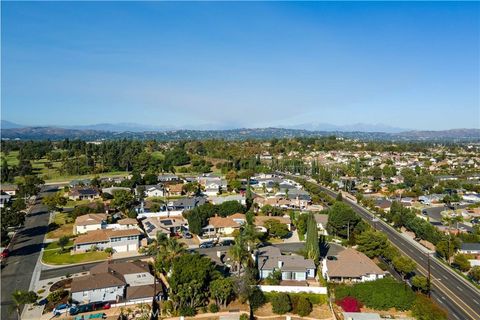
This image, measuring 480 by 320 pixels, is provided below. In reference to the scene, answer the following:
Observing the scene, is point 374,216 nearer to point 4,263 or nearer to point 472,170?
point 4,263

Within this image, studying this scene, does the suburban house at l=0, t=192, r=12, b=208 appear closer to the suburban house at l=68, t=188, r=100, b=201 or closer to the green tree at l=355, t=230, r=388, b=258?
the suburban house at l=68, t=188, r=100, b=201

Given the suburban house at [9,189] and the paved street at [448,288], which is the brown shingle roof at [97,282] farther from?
the suburban house at [9,189]

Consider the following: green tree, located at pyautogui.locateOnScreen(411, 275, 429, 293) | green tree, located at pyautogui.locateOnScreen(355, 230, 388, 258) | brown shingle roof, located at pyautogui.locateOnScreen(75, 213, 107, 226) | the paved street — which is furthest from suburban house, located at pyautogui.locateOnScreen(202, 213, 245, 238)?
green tree, located at pyautogui.locateOnScreen(411, 275, 429, 293)

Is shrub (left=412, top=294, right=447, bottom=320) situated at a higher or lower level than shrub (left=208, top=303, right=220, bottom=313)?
higher

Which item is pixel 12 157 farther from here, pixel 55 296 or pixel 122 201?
pixel 55 296

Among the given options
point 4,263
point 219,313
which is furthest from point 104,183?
point 219,313

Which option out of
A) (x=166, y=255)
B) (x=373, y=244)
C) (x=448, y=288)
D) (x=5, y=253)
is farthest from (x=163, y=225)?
(x=448, y=288)

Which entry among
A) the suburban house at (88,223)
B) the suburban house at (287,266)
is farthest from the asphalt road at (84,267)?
the suburban house at (88,223)
